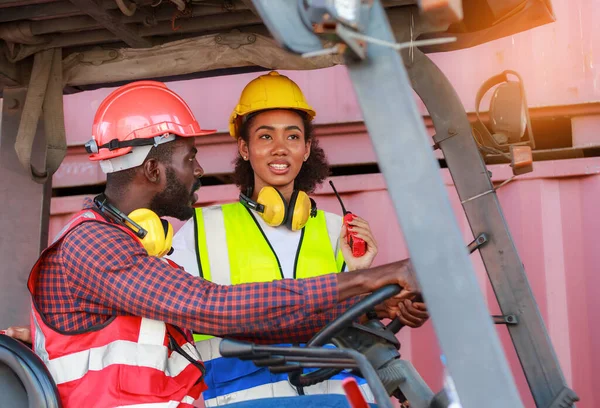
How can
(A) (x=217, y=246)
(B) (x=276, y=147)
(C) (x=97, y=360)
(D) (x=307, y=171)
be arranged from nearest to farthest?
(C) (x=97, y=360) → (A) (x=217, y=246) → (B) (x=276, y=147) → (D) (x=307, y=171)

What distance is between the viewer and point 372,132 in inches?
63.6

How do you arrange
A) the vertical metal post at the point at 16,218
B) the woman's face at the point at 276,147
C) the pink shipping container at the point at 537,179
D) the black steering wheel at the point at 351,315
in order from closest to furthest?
1. the black steering wheel at the point at 351,315
2. the vertical metal post at the point at 16,218
3. the woman's face at the point at 276,147
4. the pink shipping container at the point at 537,179

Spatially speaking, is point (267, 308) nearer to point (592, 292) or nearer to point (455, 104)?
point (455, 104)

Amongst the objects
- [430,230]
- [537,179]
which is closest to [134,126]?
[430,230]

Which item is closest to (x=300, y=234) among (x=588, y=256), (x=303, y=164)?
(x=303, y=164)

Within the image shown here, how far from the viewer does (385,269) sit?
2.12 metres

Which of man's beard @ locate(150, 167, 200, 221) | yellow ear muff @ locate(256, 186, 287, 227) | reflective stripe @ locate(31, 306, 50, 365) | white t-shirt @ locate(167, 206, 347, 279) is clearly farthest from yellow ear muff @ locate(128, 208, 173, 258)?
yellow ear muff @ locate(256, 186, 287, 227)

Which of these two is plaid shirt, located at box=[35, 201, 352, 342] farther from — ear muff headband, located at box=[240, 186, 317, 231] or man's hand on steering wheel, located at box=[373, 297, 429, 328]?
ear muff headband, located at box=[240, 186, 317, 231]

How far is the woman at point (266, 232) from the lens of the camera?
302cm

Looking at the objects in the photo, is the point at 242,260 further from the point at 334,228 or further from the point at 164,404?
the point at 164,404

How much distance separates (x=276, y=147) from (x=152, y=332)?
1.32 m

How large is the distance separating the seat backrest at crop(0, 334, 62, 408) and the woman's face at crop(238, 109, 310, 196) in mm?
1487

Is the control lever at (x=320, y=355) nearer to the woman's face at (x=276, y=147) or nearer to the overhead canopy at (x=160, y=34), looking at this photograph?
the overhead canopy at (x=160, y=34)

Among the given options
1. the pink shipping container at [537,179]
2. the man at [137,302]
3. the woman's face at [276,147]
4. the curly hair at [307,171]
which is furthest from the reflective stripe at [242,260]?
the pink shipping container at [537,179]
